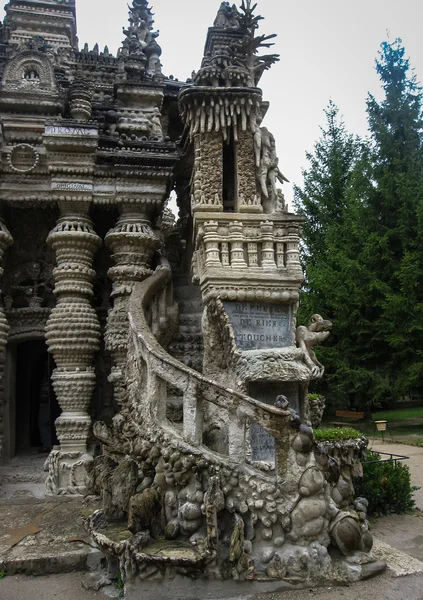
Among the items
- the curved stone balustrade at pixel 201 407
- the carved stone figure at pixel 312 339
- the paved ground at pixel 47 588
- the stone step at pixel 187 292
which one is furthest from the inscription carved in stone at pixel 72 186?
the paved ground at pixel 47 588

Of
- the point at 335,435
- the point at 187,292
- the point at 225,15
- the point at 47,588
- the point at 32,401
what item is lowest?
the point at 47,588

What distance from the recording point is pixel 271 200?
263 inches

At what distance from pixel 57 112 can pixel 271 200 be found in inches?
184

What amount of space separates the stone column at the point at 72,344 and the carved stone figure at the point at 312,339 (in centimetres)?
333

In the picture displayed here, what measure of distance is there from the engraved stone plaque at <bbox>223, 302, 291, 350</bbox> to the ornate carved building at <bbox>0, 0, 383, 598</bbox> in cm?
2

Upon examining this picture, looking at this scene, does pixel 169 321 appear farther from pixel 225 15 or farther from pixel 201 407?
pixel 225 15

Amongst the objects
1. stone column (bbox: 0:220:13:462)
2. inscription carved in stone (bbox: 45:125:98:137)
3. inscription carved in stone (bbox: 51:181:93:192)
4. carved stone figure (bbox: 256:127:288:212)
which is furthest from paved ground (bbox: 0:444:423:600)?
inscription carved in stone (bbox: 45:125:98:137)

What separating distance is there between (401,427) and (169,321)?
1360 cm

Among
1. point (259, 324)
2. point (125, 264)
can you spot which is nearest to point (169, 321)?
point (125, 264)

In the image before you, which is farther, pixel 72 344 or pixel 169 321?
pixel 72 344

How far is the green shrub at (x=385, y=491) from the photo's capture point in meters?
7.19

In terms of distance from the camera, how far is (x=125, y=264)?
323 inches

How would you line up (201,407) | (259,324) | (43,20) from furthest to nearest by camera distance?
(43,20)
(259,324)
(201,407)

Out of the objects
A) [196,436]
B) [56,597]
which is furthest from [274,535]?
[56,597]
